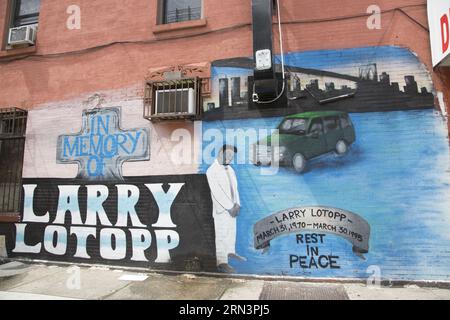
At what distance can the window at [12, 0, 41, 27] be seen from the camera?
7.72 m

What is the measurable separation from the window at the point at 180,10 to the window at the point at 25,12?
3.33 meters

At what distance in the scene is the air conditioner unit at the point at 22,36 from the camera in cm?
721

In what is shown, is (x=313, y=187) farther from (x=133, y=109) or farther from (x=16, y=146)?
(x=16, y=146)

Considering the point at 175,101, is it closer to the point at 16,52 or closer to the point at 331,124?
the point at 331,124

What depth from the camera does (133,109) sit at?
6.40 metres

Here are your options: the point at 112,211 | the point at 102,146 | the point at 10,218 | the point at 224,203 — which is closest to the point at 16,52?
the point at 102,146

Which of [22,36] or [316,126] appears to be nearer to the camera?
[316,126]

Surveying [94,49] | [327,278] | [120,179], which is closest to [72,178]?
[120,179]

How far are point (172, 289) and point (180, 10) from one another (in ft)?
17.2

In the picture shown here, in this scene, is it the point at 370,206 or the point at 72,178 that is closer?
the point at 370,206

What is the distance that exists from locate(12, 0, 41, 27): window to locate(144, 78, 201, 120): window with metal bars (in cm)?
395

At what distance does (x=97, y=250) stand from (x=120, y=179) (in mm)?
1420

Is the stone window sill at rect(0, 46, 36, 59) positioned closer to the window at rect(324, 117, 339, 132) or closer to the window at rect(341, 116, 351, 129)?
the window at rect(324, 117, 339, 132)

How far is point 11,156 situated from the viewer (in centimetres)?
733
